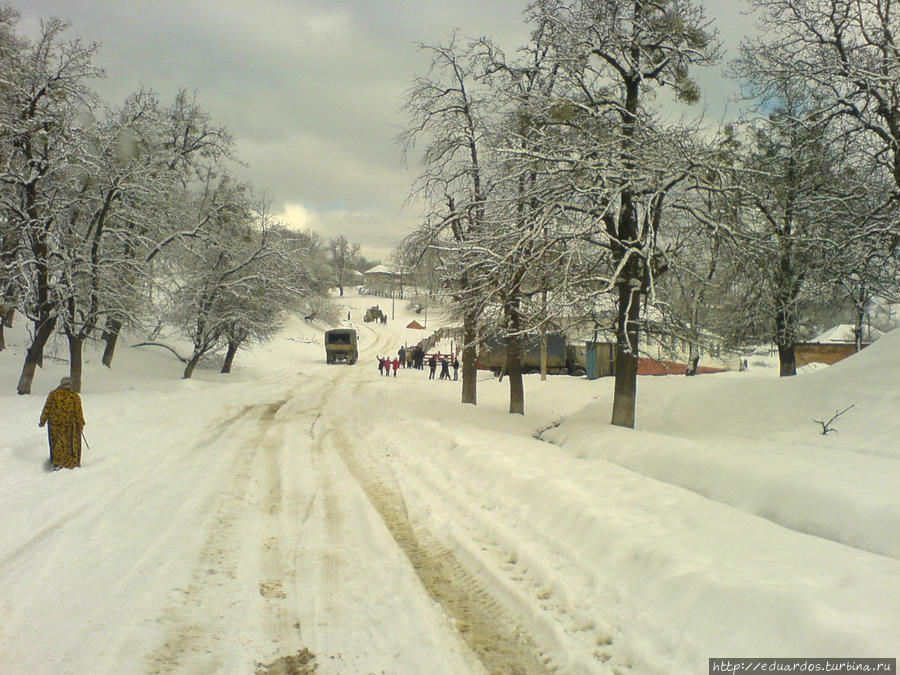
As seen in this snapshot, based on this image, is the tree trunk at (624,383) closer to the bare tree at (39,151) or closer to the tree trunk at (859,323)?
the tree trunk at (859,323)

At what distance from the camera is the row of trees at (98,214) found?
15172mm

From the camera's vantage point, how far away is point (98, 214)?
17.6 meters

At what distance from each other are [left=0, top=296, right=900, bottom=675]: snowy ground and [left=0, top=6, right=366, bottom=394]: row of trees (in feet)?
20.4

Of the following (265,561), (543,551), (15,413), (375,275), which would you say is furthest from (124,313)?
(375,275)

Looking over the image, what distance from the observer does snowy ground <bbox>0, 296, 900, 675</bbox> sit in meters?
3.76

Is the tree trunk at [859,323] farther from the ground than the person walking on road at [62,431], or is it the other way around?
the tree trunk at [859,323]

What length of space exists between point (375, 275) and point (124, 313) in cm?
13691

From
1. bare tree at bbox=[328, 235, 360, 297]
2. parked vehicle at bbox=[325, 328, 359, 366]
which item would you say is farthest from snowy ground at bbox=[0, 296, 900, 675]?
bare tree at bbox=[328, 235, 360, 297]

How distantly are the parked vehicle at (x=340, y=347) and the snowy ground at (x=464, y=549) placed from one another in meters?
32.7

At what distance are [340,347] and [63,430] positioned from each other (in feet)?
119

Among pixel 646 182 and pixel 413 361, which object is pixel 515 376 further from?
pixel 413 361

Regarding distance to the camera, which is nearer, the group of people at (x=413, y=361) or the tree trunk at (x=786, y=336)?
the tree trunk at (x=786, y=336)

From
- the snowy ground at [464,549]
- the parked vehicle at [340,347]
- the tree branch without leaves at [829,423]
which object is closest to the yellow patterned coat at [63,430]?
the snowy ground at [464,549]

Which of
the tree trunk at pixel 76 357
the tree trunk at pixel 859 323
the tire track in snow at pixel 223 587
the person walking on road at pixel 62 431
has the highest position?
the tree trunk at pixel 859 323
